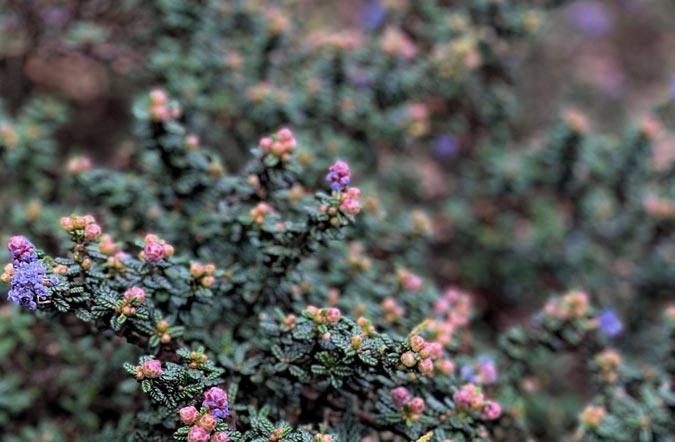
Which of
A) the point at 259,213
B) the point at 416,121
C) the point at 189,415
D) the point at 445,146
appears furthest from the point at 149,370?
the point at 445,146

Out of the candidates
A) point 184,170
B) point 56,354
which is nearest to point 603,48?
point 184,170

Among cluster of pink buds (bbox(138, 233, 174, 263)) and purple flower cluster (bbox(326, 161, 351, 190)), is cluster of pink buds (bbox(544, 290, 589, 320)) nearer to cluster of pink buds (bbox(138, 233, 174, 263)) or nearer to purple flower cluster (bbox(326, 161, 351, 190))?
purple flower cluster (bbox(326, 161, 351, 190))

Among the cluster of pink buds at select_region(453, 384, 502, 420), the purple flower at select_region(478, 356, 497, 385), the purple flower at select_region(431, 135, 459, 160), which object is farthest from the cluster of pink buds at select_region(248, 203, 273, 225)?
the purple flower at select_region(431, 135, 459, 160)

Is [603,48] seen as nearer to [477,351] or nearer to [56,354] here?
[477,351]

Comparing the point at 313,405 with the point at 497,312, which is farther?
the point at 497,312

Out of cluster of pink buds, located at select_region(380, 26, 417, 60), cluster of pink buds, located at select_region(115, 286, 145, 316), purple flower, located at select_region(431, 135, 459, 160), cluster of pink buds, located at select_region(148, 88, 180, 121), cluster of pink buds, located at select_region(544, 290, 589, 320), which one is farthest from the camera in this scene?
purple flower, located at select_region(431, 135, 459, 160)

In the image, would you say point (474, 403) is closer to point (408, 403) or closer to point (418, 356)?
point (408, 403)
